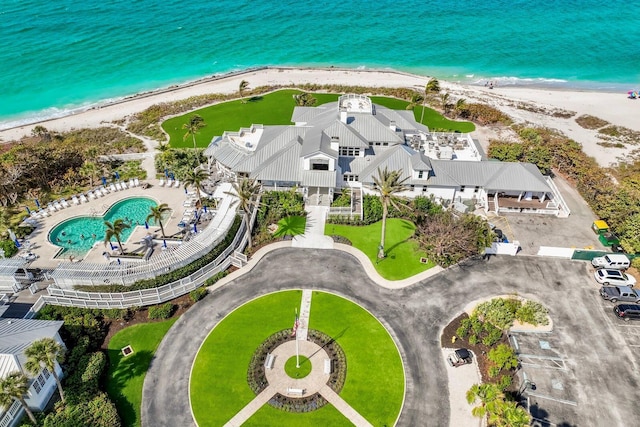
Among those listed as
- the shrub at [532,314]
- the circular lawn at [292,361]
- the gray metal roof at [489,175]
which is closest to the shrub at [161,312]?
the circular lawn at [292,361]

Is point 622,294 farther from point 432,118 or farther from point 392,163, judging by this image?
point 432,118

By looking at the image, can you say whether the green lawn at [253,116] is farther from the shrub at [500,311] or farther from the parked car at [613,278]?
the shrub at [500,311]

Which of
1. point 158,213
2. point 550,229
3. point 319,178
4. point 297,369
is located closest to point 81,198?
point 158,213

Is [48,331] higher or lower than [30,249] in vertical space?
lower

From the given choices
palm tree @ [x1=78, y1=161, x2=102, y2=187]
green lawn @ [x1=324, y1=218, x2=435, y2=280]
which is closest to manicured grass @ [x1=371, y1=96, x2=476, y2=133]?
green lawn @ [x1=324, y1=218, x2=435, y2=280]

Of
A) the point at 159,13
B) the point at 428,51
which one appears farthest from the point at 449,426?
the point at 159,13

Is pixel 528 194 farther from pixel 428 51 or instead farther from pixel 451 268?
pixel 428 51

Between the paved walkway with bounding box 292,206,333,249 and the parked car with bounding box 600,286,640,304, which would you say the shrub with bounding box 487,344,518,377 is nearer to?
the parked car with bounding box 600,286,640,304

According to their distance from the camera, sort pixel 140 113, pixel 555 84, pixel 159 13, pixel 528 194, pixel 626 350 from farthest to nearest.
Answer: pixel 159 13 → pixel 555 84 → pixel 140 113 → pixel 528 194 → pixel 626 350
